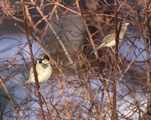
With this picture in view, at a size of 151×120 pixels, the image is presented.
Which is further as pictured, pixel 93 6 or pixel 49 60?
pixel 93 6

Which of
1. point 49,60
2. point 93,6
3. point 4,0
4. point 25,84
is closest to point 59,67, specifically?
point 49,60

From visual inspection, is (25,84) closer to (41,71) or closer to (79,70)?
(41,71)

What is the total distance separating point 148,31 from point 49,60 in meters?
0.81

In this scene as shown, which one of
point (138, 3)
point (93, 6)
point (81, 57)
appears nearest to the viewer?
point (138, 3)

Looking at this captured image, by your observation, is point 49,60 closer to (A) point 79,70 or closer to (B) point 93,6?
(A) point 79,70

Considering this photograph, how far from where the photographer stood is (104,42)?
2973 mm

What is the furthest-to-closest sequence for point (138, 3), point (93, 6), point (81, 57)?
1. point (93, 6)
2. point (81, 57)
3. point (138, 3)

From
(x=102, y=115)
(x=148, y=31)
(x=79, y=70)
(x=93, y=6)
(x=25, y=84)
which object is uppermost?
(x=93, y=6)

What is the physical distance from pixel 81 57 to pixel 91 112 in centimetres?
45

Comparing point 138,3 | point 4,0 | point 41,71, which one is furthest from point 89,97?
point 4,0

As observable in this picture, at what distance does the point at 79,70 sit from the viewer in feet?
9.63

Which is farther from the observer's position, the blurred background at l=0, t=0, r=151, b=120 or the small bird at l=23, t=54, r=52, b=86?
the small bird at l=23, t=54, r=52, b=86

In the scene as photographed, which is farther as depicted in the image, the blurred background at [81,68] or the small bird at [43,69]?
the small bird at [43,69]

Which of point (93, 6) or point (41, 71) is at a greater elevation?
point (93, 6)
